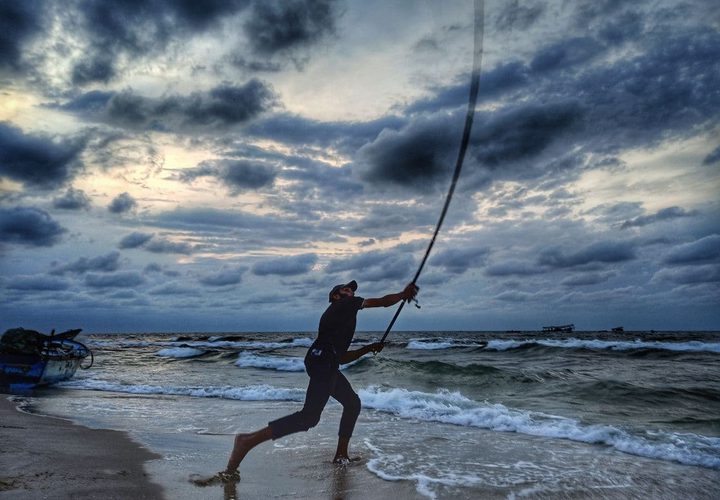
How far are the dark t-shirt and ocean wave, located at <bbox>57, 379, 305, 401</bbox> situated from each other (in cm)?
838

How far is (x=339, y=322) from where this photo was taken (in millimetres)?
5238

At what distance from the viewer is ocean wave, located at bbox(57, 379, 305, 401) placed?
1331cm

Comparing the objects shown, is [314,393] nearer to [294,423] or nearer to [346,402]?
[294,423]

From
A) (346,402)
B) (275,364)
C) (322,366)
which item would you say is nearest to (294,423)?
(322,366)

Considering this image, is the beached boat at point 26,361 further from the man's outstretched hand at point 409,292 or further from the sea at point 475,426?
the man's outstretched hand at point 409,292

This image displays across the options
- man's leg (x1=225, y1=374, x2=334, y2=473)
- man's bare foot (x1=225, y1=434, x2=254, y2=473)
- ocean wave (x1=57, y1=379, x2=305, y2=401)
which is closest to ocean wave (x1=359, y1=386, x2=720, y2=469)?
ocean wave (x1=57, y1=379, x2=305, y2=401)

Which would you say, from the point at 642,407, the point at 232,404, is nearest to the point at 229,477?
the point at 232,404

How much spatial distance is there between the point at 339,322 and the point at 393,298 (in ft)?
2.13

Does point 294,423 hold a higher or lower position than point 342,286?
lower

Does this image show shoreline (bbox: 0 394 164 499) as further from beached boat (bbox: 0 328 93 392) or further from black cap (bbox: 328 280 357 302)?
beached boat (bbox: 0 328 93 392)

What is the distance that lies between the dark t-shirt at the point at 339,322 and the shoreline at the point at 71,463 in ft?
7.04

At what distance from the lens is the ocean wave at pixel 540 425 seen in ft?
23.2

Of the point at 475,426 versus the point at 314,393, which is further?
the point at 475,426

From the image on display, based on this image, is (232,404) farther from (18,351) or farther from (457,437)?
(18,351)
